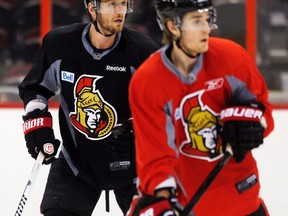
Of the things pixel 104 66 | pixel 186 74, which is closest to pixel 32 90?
pixel 104 66

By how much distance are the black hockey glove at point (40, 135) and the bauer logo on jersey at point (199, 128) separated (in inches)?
30.2

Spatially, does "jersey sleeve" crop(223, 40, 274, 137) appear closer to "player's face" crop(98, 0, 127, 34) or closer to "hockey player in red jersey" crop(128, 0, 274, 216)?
"hockey player in red jersey" crop(128, 0, 274, 216)

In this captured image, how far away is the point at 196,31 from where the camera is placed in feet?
9.38

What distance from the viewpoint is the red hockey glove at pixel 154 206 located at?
2783mm

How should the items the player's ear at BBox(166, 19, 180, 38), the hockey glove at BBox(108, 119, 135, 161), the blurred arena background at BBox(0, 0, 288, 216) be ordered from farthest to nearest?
the blurred arena background at BBox(0, 0, 288, 216) < the hockey glove at BBox(108, 119, 135, 161) < the player's ear at BBox(166, 19, 180, 38)

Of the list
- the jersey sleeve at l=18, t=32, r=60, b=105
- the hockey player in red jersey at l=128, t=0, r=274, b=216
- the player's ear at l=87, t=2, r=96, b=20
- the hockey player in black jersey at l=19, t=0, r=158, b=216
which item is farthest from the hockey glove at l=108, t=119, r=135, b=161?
the hockey player in red jersey at l=128, t=0, r=274, b=216

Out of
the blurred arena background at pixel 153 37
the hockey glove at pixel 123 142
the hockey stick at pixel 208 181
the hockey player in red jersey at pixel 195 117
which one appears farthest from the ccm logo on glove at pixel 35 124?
the blurred arena background at pixel 153 37

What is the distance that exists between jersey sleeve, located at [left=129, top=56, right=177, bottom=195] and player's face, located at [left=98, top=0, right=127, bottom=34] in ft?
2.28

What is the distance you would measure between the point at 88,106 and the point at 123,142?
0.18 metres

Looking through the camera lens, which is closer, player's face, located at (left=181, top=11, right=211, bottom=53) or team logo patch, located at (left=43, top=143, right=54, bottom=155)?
player's face, located at (left=181, top=11, right=211, bottom=53)

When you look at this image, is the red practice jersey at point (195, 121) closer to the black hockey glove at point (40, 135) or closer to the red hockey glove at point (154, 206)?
the red hockey glove at point (154, 206)

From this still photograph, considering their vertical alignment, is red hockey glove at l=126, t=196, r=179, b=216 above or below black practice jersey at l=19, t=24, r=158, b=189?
below

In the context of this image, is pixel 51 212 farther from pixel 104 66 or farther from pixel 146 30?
pixel 146 30

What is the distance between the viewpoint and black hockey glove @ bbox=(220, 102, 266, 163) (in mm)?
2799
